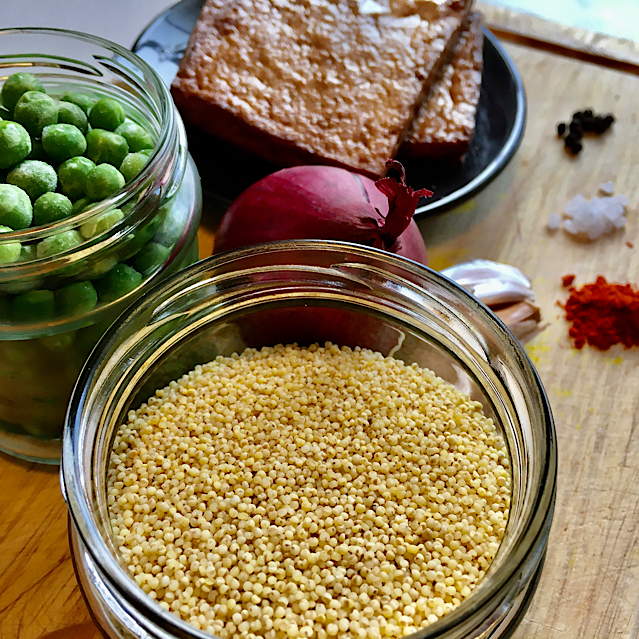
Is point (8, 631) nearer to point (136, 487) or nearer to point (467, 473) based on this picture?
point (136, 487)

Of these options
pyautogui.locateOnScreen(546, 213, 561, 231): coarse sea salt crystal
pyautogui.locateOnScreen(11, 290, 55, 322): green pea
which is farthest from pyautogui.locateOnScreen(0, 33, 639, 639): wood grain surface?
pyautogui.locateOnScreen(11, 290, 55, 322): green pea

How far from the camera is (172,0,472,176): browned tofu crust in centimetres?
114

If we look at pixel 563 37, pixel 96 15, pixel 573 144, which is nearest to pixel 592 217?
pixel 573 144

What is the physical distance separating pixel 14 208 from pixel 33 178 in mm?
50

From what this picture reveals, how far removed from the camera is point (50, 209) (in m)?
0.76

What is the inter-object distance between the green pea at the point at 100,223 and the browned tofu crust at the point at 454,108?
616 mm

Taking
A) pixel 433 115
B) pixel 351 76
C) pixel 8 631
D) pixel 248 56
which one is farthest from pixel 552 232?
pixel 8 631

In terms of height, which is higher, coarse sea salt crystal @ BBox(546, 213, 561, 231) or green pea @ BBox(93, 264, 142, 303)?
coarse sea salt crystal @ BBox(546, 213, 561, 231)

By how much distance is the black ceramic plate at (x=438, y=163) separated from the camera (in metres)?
1.14

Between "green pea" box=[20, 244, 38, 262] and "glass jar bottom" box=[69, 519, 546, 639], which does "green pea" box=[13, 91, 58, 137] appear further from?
"glass jar bottom" box=[69, 519, 546, 639]

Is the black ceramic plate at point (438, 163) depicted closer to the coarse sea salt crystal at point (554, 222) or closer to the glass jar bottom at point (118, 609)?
the coarse sea salt crystal at point (554, 222)

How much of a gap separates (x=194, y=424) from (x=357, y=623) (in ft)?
0.91

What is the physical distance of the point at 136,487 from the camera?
0.72 m

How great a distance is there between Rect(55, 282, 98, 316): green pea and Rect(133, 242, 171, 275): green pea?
0.07 m
